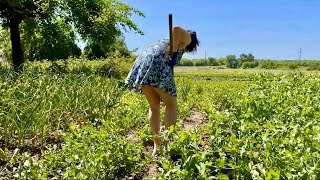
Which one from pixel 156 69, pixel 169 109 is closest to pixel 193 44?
pixel 156 69

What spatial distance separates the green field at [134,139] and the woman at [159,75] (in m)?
0.32

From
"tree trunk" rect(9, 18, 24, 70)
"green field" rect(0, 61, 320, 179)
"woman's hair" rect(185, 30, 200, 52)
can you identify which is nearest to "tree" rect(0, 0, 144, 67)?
"tree trunk" rect(9, 18, 24, 70)

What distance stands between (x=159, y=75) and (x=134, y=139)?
119cm

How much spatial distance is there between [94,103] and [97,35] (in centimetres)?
983

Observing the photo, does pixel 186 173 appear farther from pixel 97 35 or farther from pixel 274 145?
pixel 97 35

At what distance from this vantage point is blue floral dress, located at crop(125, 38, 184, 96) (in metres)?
4.43

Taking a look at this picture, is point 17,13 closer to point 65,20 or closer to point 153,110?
point 65,20

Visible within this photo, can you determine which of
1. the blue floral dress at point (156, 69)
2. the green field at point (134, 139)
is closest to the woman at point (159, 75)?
the blue floral dress at point (156, 69)

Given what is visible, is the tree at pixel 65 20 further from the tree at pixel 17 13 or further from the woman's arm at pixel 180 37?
the woman's arm at pixel 180 37

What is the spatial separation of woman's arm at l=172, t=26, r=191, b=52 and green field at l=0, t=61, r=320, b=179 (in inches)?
32.5

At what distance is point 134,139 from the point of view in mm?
5309

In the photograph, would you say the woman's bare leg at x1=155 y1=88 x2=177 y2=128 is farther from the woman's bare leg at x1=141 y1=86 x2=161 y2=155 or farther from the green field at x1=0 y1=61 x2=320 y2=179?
the green field at x1=0 y1=61 x2=320 y2=179

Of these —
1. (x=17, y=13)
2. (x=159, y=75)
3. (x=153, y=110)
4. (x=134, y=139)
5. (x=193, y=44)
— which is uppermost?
(x=17, y=13)

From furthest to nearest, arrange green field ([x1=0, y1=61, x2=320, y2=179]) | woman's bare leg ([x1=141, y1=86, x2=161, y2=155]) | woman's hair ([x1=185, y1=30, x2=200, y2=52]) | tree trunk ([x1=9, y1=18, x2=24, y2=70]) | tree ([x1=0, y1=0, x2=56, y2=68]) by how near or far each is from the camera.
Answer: tree trunk ([x1=9, y1=18, x2=24, y2=70]) < tree ([x1=0, y1=0, x2=56, y2=68]) < woman's hair ([x1=185, y1=30, x2=200, y2=52]) < woman's bare leg ([x1=141, y1=86, x2=161, y2=155]) < green field ([x1=0, y1=61, x2=320, y2=179])
